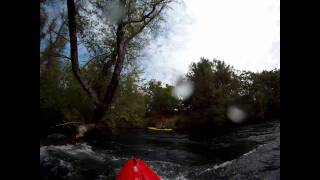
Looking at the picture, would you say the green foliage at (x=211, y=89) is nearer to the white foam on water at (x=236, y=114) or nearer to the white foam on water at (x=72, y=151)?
the white foam on water at (x=236, y=114)

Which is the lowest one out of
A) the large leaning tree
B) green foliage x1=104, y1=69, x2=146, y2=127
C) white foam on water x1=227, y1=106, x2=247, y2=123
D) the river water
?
the river water

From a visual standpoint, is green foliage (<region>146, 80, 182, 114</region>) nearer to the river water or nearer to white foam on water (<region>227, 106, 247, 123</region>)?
white foam on water (<region>227, 106, 247, 123</region>)

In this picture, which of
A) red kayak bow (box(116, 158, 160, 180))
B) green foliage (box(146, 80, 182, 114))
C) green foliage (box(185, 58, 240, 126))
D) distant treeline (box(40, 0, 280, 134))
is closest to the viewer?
red kayak bow (box(116, 158, 160, 180))

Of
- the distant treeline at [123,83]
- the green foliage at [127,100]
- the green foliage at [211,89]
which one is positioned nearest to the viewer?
the distant treeline at [123,83]

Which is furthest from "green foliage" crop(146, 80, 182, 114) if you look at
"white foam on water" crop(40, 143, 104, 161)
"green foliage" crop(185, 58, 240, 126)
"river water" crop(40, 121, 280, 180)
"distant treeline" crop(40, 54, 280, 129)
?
"white foam on water" crop(40, 143, 104, 161)

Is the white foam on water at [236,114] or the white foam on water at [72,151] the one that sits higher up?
the white foam on water at [236,114]

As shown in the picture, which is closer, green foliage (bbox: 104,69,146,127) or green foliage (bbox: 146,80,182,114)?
green foliage (bbox: 104,69,146,127)

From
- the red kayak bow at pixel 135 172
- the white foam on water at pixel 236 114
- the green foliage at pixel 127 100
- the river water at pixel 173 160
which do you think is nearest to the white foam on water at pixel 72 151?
the river water at pixel 173 160

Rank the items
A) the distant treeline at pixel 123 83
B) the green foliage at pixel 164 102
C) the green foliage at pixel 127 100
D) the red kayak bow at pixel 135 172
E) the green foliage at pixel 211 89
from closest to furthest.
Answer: the red kayak bow at pixel 135 172 → the distant treeline at pixel 123 83 → the green foliage at pixel 127 100 → the green foliage at pixel 211 89 → the green foliage at pixel 164 102

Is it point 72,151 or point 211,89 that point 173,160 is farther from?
point 211,89

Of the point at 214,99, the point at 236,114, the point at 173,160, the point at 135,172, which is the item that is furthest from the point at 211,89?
the point at 135,172
